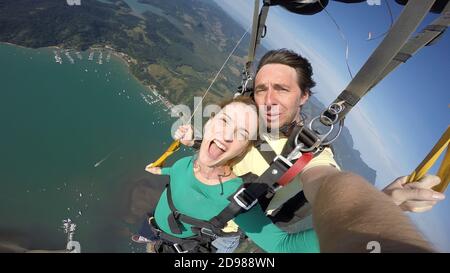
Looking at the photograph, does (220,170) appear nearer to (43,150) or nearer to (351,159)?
(43,150)

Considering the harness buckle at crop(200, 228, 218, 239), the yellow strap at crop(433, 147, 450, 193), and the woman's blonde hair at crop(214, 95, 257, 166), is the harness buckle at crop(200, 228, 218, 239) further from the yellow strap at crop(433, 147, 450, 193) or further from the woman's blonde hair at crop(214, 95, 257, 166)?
the yellow strap at crop(433, 147, 450, 193)

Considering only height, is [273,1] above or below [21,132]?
above

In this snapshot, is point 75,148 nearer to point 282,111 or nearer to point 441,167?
point 282,111

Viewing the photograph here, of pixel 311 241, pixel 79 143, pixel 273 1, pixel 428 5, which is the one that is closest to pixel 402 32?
pixel 428 5

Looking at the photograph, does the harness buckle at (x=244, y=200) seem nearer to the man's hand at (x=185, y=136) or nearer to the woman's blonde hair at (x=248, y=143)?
the woman's blonde hair at (x=248, y=143)

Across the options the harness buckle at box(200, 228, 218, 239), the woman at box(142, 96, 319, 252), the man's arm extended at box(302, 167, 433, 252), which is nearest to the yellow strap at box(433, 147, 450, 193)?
the man's arm extended at box(302, 167, 433, 252)

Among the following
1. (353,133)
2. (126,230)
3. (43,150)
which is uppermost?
(43,150)

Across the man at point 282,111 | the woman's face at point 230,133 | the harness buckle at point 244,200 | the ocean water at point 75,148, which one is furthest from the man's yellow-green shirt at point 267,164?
the ocean water at point 75,148
